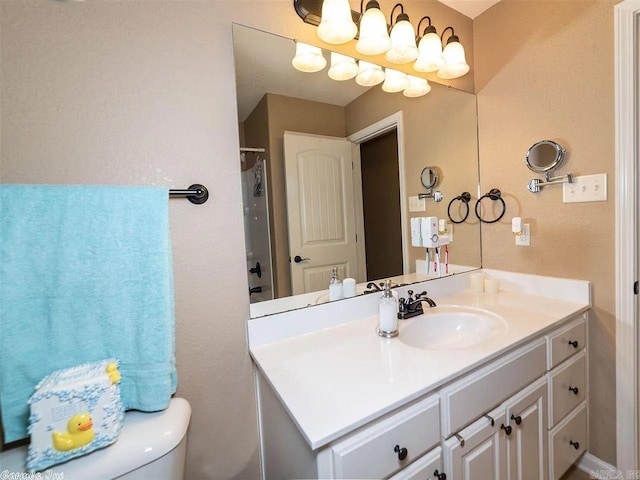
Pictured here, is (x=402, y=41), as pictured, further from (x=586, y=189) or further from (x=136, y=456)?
(x=136, y=456)

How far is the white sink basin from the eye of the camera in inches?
45.6

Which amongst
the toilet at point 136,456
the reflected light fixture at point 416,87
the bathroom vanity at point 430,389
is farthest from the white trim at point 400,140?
the toilet at point 136,456

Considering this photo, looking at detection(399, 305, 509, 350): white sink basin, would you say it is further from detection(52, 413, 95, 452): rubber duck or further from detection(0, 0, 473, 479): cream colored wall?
detection(52, 413, 95, 452): rubber duck

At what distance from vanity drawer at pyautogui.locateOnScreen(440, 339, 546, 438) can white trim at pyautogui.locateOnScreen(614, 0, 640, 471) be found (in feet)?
1.54

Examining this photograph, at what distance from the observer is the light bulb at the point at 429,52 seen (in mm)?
1302

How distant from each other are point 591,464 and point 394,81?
2.04 meters

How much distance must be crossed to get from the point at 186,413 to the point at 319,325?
0.53m

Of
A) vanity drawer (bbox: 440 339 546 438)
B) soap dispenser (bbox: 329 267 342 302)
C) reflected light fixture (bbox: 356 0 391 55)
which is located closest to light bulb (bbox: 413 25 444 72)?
reflected light fixture (bbox: 356 0 391 55)

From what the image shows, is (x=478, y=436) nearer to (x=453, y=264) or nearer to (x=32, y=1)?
(x=453, y=264)

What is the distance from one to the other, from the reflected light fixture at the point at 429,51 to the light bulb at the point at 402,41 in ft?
0.45

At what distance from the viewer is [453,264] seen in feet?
5.32

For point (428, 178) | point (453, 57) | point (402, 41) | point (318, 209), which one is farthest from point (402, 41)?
point (318, 209)

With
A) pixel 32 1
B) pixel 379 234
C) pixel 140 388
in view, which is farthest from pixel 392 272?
pixel 32 1

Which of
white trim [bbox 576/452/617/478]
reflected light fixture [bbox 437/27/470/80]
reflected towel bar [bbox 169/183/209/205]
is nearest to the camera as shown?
reflected towel bar [bbox 169/183/209/205]
